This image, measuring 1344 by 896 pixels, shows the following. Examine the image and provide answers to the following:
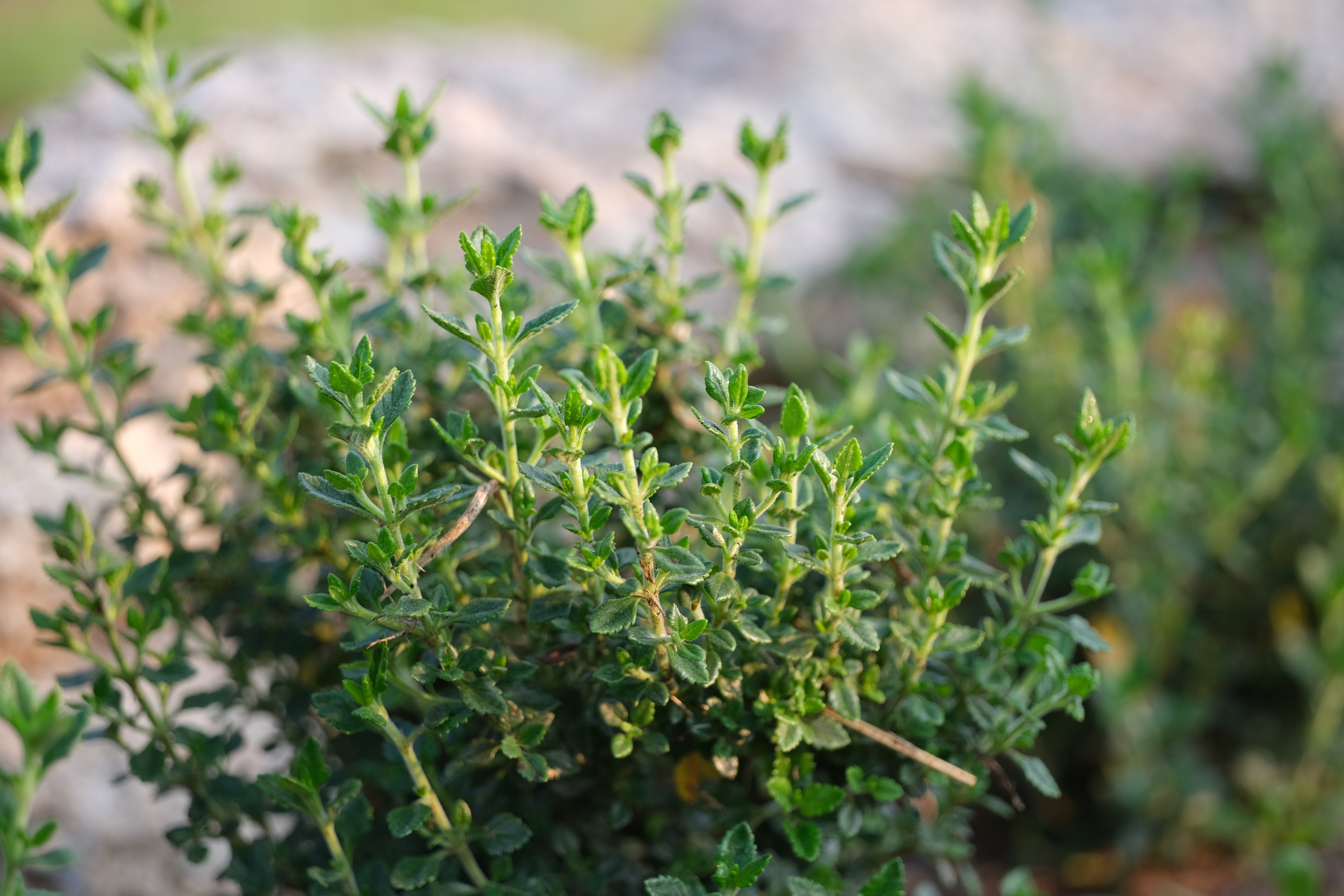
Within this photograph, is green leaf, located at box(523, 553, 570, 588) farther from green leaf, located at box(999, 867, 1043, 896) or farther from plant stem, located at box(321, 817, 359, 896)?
green leaf, located at box(999, 867, 1043, 896)

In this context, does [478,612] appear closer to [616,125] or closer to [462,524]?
[462,524]

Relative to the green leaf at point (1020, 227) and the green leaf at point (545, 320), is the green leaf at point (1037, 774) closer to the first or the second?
the green leaf at point (1020, 227)

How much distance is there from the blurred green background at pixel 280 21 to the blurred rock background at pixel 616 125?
3.01 metres

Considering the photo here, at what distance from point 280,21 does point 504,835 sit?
8575 mm

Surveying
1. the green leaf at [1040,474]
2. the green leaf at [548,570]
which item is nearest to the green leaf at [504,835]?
the green leaf at [548,570]

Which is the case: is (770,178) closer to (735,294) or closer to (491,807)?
(735,294)

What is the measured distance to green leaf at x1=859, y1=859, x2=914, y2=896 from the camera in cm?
117

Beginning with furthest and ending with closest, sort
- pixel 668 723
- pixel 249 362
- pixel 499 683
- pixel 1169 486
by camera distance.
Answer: pixel 1169 486 → pixel 249 362 → pixel 668 723 → pixel 499 683

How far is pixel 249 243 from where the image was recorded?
271 cm

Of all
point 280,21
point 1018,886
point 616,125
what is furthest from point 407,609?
point 280,21

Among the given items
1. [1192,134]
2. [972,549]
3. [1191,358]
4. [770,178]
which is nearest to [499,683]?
[972,549]

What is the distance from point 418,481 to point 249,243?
1686 millimetres

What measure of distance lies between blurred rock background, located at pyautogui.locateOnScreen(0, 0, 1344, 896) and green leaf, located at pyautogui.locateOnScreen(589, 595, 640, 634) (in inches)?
39.2

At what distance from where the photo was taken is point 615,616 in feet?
3.32
